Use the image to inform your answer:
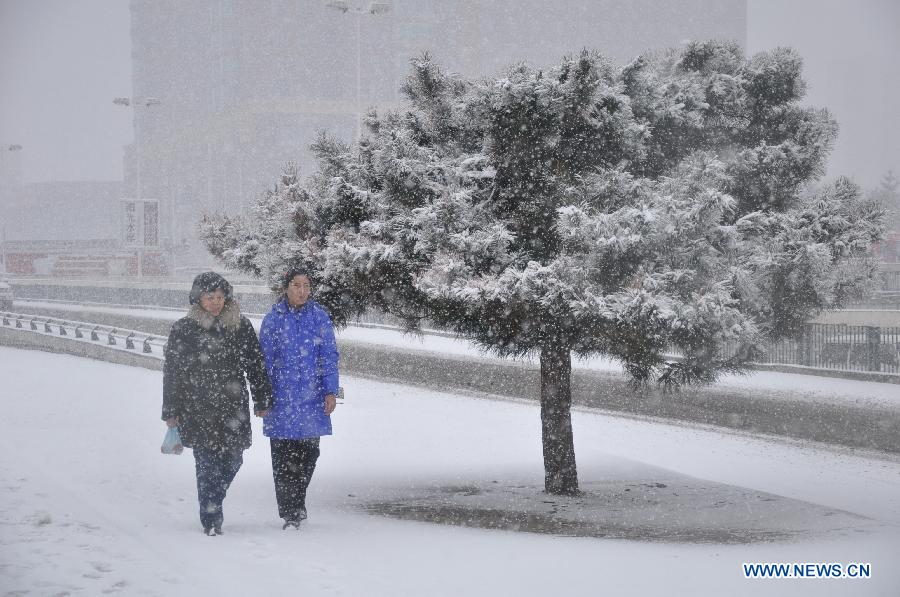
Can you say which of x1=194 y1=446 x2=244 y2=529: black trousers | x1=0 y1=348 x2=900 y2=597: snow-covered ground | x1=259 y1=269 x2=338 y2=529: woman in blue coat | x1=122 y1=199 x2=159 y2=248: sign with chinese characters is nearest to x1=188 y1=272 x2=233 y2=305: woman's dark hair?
x1=259 y1=269 x2=338 y2=529: woman in blue coat

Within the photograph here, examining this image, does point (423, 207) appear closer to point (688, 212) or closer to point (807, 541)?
point (688, 212)

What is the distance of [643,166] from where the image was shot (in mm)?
9305

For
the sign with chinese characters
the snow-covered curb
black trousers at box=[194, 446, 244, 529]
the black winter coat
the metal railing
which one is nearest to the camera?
black trousers at box=[194, 446, 244, 529]

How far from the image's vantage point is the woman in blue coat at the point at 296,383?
261 inches

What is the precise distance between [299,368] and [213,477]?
923 millimetres

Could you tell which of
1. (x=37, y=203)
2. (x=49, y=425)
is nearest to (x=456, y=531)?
(x=49, y=425)

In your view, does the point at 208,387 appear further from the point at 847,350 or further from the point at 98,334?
the point at 98,334

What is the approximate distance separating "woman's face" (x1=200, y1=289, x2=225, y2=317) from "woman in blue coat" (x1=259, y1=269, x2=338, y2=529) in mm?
403

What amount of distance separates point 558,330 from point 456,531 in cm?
223

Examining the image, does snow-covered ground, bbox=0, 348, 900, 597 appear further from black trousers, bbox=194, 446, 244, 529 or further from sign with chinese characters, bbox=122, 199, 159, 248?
sign with chinese characters, bbox=122, 199, 159, 248

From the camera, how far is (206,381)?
6320mm

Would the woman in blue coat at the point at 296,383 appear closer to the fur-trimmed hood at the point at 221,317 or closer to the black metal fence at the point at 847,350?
the fur-trimmed hood at the point at 221,317

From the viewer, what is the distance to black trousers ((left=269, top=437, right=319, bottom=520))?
262 inches

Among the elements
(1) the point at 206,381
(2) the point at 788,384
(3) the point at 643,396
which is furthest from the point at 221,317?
(2) the point at 788,384
